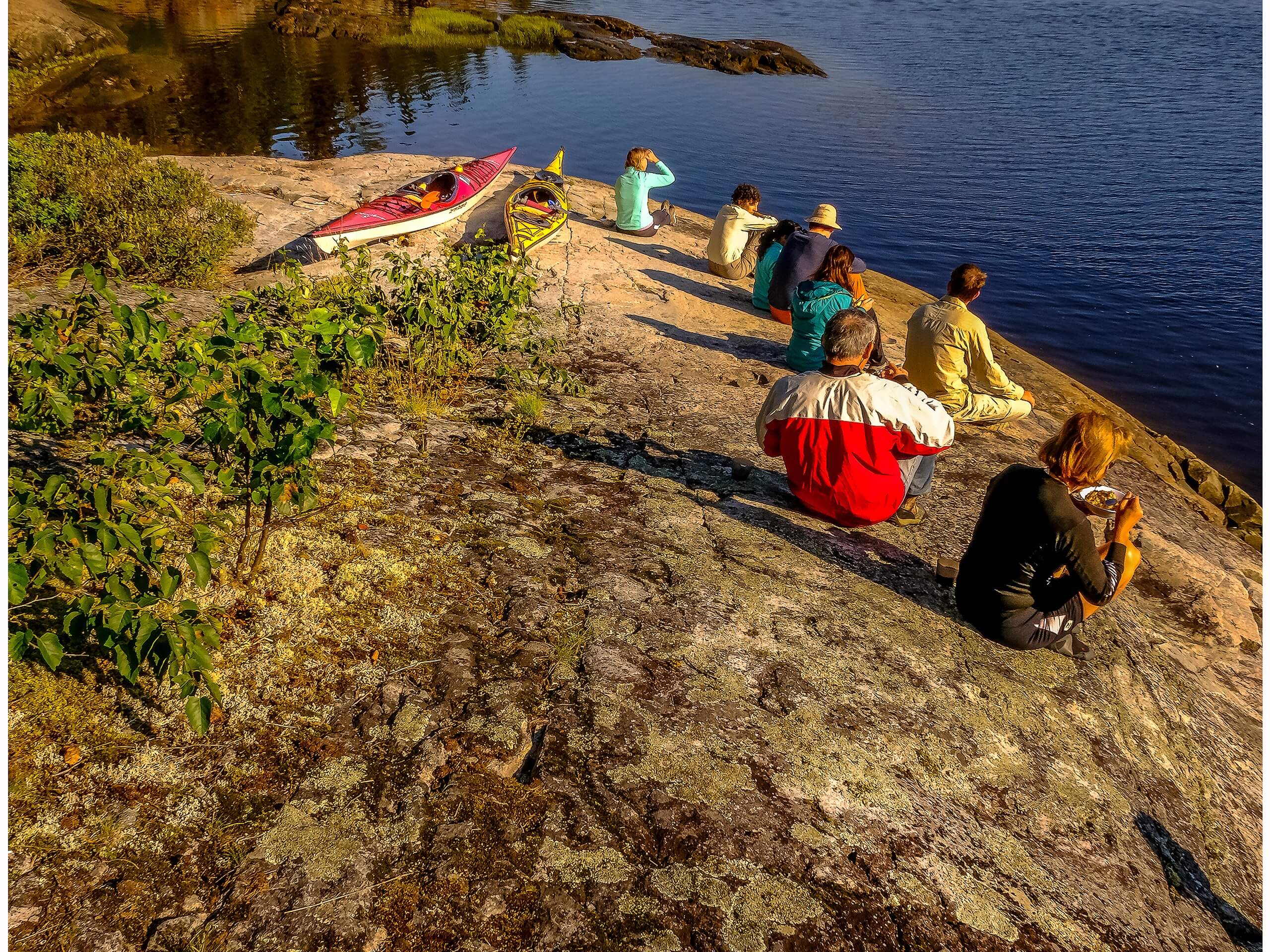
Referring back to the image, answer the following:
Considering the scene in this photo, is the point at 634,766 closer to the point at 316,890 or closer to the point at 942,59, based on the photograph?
the point at 316,890

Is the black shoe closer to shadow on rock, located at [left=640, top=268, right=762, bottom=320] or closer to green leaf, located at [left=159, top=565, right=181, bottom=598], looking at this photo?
green leaf, located at [left=159, top=565, right=181, bottom=598]

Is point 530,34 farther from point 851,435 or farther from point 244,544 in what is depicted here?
point 244,544

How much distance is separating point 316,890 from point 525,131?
87.2 feet

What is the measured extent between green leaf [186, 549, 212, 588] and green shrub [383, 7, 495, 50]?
3957 centimetres

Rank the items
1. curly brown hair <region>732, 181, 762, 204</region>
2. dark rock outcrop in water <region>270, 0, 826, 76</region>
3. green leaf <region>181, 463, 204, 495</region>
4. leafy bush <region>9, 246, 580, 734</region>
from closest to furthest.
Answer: leafy bush <region>9, 246, 580, 734</region> < green leaf <region>181, 463, 204, 495</region> < curly brown hair <region>732, 181, 762, 204</region> < dark rock outcrop in water <region>270, 0, 826, 76</region>

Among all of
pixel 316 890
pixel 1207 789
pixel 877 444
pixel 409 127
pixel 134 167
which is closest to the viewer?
pixel 316 890

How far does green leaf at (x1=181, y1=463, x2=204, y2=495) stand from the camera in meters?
3.38

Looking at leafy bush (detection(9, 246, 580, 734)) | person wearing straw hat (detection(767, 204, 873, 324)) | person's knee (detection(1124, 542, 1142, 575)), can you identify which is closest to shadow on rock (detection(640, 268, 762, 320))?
person wearing straw hat (detection(767, 204, 873, 324))

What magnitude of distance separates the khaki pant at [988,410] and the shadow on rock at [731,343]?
7.12 ft

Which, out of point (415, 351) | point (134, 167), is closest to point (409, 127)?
point (134, 167)

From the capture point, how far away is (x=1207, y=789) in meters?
4.69

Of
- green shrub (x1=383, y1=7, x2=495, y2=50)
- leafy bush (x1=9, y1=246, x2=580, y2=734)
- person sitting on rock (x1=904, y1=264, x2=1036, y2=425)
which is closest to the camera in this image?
leafy bush (x1=9, y1=246, x2=580, y2=734)

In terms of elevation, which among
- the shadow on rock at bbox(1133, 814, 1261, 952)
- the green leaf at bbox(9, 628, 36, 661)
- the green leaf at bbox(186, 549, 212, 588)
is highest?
the green leaf at bbox(186, 549, 212, 588)

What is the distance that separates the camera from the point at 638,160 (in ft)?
42.9
